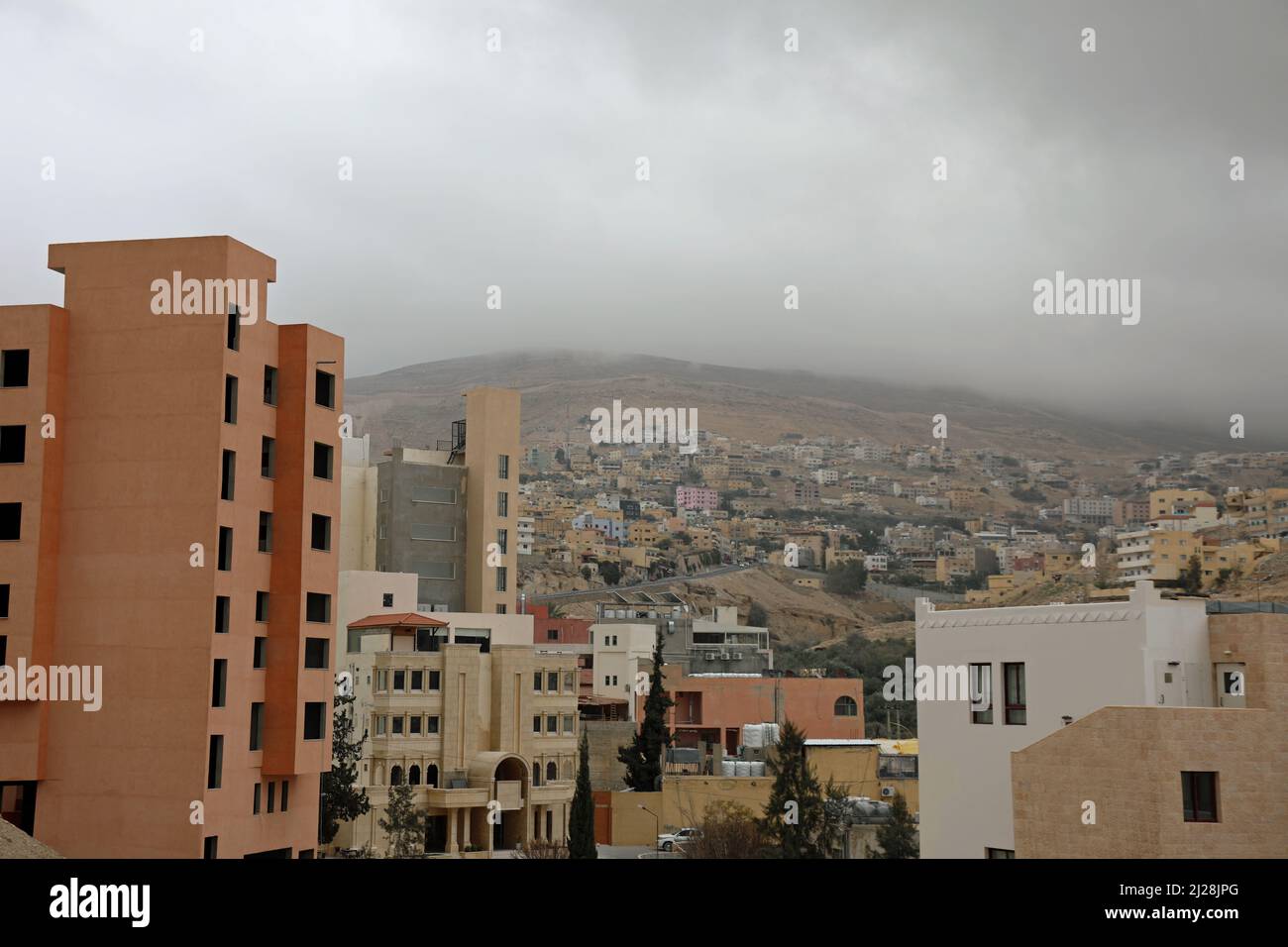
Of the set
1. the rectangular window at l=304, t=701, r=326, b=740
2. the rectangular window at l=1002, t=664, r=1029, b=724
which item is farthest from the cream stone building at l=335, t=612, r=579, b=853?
the rectangular window at l=1002, t=664, r=1029, b=724

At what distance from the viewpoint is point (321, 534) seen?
31844 millimetres

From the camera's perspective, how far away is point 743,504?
16325 centimetres

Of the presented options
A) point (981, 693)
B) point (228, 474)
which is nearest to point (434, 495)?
point (228, 474)

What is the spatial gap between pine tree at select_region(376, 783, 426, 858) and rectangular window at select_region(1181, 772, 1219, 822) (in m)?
34.7

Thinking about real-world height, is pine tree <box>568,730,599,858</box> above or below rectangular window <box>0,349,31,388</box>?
below

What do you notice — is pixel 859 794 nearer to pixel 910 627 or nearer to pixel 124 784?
pixel 124 784

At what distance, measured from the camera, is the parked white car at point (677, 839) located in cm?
4966

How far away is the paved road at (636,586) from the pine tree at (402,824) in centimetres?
7578

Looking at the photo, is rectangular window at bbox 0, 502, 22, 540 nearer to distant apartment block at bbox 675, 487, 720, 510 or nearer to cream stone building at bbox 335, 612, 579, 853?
cream stone building at bbox 335, 612, 579, 853

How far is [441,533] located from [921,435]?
103799 mm

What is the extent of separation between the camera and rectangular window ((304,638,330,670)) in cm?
3119

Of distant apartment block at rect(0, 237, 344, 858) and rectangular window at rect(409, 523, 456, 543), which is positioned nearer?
distant apartment block at rect(0, 237, 344, 858)

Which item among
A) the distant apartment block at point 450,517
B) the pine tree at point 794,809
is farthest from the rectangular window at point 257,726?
the distant apartment block at point 450,517
